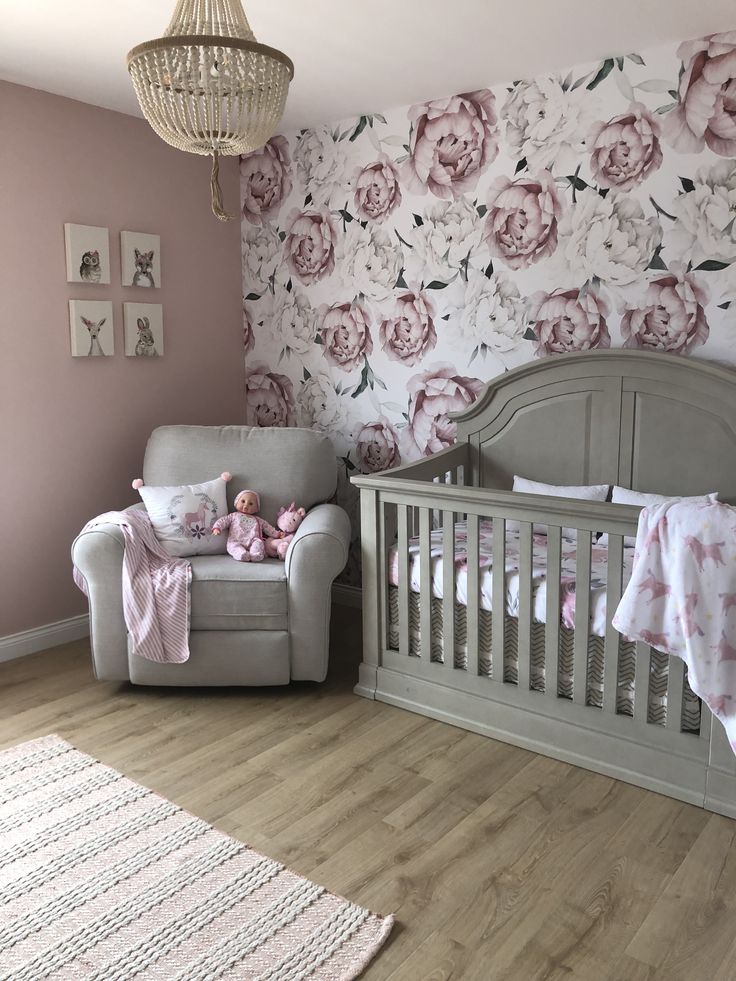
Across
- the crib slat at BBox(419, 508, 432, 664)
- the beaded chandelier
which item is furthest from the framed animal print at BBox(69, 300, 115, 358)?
the beaded chandelier

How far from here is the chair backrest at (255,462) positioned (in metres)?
3.36

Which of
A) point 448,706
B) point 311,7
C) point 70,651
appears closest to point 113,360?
point 70,651

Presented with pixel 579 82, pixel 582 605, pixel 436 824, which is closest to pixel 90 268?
pixel 579 82

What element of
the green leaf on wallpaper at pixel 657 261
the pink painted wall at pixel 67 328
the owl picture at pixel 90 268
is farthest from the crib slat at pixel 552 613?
the owl picture at pixel 90 268

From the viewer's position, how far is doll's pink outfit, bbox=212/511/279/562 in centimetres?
307

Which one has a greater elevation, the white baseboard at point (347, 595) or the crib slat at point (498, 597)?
the crib slat at point (498, 597)

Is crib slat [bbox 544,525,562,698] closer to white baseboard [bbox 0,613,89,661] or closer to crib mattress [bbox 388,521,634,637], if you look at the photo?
crib mattress [bbox 388,521,634,637]

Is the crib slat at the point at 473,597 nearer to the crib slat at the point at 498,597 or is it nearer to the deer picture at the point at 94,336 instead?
the crib slat at the point at 498,597

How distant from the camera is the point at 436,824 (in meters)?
2.16

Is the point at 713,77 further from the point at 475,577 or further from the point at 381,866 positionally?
the point at 381,866

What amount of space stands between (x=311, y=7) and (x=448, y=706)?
87.7 inches

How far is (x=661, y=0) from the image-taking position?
2395mm

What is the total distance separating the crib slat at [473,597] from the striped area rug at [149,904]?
965 millimetres

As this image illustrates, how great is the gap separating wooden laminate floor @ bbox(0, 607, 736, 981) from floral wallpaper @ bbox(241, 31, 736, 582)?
139 cm
